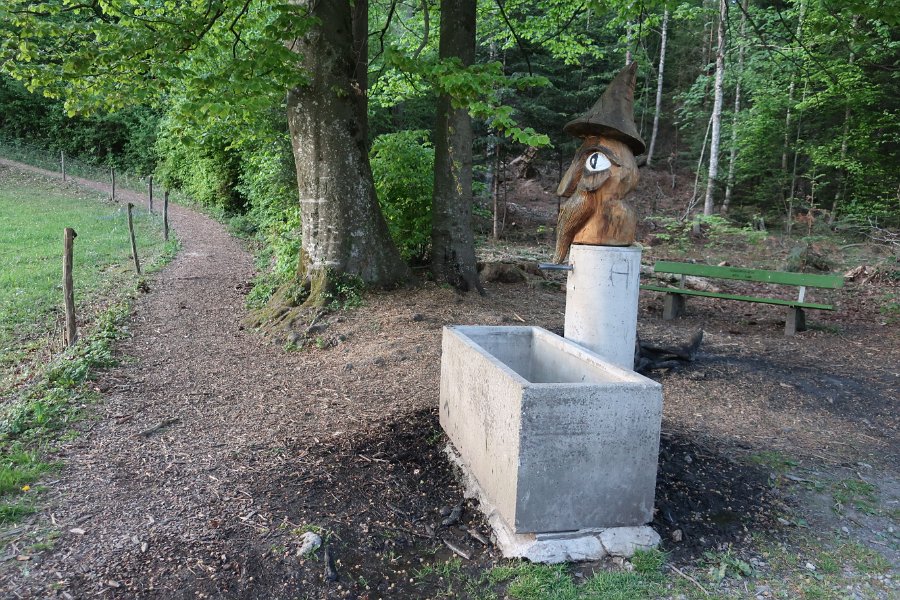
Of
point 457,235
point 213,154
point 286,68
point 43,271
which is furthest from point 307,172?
point 213,154

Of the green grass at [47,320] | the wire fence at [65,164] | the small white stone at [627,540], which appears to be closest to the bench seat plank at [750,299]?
the small white stone at [627,540]

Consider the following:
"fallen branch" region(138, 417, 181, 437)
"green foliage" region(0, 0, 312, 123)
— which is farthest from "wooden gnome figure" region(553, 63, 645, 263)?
"fallen branch" region(138, 417, 181, 437)

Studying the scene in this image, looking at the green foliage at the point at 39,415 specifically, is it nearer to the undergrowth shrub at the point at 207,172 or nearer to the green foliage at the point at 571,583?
the green foliage at the point at 571,583

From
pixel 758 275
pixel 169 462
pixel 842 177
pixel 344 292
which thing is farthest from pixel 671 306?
pixel 842 177

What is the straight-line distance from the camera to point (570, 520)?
10.2 feet

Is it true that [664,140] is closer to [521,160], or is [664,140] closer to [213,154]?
[521,160]

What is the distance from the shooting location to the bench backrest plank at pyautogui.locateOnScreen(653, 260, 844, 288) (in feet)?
25.6

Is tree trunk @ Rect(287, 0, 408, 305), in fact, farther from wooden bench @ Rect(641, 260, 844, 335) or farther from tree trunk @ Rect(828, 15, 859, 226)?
tree trunk @ Rect(828, 15, 859, 226)

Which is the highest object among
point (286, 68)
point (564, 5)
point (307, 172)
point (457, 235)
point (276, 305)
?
point (564, 5)

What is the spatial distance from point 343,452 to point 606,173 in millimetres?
2745

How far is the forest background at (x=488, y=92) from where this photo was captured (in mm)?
5977

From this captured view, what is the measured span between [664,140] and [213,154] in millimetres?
20364

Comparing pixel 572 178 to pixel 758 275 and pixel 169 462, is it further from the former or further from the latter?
pixel 758 275

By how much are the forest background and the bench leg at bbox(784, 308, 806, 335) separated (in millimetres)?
3205
